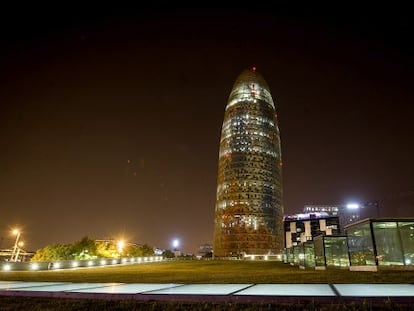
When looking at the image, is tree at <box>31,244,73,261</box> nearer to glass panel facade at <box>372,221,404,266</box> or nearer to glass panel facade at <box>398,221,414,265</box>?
glass panel facade at <box>372,221,404,266</box>

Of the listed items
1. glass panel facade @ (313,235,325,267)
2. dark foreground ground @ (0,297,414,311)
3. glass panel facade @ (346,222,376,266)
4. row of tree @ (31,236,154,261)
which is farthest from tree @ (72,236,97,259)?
dark foreground ground @ (0,297,414,311)

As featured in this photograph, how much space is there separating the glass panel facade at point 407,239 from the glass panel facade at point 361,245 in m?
2.07

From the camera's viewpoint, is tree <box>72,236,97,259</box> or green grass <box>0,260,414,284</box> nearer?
green grass <box>0,260,414,284</box>

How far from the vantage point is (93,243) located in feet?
253

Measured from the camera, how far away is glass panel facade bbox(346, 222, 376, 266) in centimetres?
2251

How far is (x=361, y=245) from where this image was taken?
24016 mm

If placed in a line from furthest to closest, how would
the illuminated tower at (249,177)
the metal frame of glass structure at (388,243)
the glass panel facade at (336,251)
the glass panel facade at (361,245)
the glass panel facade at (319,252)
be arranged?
the illuminated tower at (249,177), the glass panel facade at (319,252), the glass panel facade at (336,251), the glass panel facade at (361,245), the metal frame of glass structure at (388,243)

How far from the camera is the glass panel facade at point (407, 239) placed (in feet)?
69.4

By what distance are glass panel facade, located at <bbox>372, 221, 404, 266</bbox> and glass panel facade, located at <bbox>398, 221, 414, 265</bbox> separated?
25 cm

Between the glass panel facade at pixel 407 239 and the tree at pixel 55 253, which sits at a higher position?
the glass panel facade at pixel 407 239

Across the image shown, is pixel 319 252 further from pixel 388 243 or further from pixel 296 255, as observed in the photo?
pixel 296 255

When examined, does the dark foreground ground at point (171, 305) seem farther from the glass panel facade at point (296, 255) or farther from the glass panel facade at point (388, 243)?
the glass panel facade at point (296, 255)

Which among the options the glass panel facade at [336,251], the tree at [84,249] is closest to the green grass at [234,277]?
the glass panel facade at [336,251]

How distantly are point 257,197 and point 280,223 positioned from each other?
692 inches
